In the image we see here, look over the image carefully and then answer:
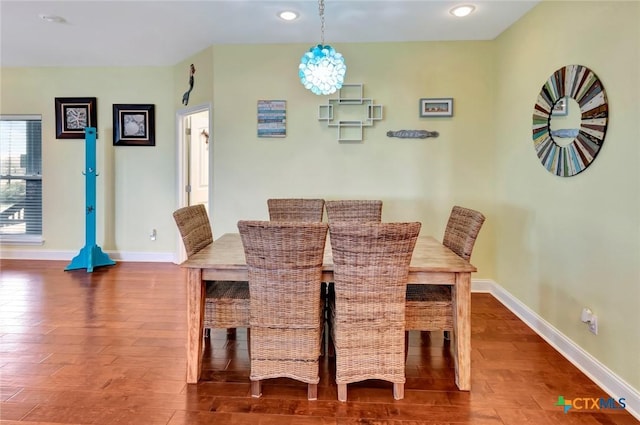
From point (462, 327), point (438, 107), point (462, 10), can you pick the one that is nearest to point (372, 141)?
point (438, 107)

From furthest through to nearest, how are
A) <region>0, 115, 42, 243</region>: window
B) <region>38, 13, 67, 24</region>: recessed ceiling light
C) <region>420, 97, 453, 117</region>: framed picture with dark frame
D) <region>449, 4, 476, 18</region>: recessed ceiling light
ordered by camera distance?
<region>0, 115, 42, 243</region>: window < <region>420, 97, 453, 117</region>: framed picture with dark frame < <region>38, 13, 67, 24</region>: recessed ceiling light < <region>449, 4, 476, 18</region>: recessed ceiling light

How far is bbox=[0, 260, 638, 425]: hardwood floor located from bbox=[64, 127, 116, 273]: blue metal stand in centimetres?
128

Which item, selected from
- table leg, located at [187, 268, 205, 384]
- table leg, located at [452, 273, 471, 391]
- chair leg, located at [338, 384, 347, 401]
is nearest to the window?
table leg, located at [187, 268, 205, 384]

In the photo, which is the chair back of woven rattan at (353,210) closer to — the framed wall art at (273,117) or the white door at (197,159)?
the framed wall art at (273,117)

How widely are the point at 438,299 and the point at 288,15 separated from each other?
256cm

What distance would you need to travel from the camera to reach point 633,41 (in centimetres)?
190

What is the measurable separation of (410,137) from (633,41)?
1.98 metres

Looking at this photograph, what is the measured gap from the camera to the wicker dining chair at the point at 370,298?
1740mm

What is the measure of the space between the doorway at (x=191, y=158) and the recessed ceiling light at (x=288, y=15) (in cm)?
166

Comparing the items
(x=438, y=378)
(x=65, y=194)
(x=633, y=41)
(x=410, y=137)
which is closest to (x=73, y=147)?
(x=65, y=194)

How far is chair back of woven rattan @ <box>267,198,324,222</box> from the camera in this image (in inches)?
123

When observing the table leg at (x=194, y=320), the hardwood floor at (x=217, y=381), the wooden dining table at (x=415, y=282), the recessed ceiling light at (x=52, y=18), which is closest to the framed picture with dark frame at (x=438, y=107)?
the hardwood floor at (x=217, y=381)

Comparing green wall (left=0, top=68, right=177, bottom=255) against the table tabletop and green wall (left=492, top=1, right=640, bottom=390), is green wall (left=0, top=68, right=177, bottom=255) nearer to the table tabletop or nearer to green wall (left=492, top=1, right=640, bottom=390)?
the table tabletop

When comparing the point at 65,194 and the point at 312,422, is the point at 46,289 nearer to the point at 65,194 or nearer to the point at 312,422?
the point at 65,194
